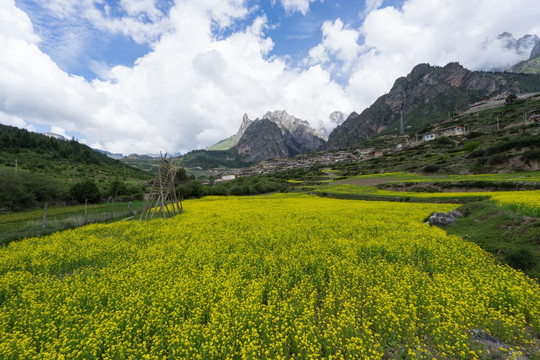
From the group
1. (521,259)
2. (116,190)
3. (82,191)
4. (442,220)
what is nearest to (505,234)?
(521,259)

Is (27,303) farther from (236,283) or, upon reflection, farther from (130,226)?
(130,226)

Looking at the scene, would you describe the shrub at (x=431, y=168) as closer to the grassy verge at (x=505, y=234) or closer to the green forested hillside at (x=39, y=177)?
the grassy verge at (x=505, y=234)

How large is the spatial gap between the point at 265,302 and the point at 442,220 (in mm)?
14914

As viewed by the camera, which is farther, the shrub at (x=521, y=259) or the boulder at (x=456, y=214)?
the boulder at (x=456, y=214)

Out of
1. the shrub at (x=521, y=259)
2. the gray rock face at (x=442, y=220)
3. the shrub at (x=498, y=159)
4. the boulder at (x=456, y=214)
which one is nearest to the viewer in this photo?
the shrub at (x=521, y=259)

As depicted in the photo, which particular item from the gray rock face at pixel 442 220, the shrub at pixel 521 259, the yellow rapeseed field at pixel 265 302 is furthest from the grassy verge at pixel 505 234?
the yellow rapeseed field at pixel 265 302

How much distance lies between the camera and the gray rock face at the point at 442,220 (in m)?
15.4

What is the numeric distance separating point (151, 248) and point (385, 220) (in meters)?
16.9

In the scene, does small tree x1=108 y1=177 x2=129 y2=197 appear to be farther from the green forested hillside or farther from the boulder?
the boulder

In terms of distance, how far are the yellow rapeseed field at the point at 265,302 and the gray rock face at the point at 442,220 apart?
3928 millimetres

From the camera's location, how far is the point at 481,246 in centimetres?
1119

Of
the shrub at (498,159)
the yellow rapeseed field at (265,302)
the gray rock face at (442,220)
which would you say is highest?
the shrub at (498,159)

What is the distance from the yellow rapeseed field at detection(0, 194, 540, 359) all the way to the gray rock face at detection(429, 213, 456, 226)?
12.9 ft

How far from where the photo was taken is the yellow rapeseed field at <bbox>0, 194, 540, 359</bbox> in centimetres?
504
